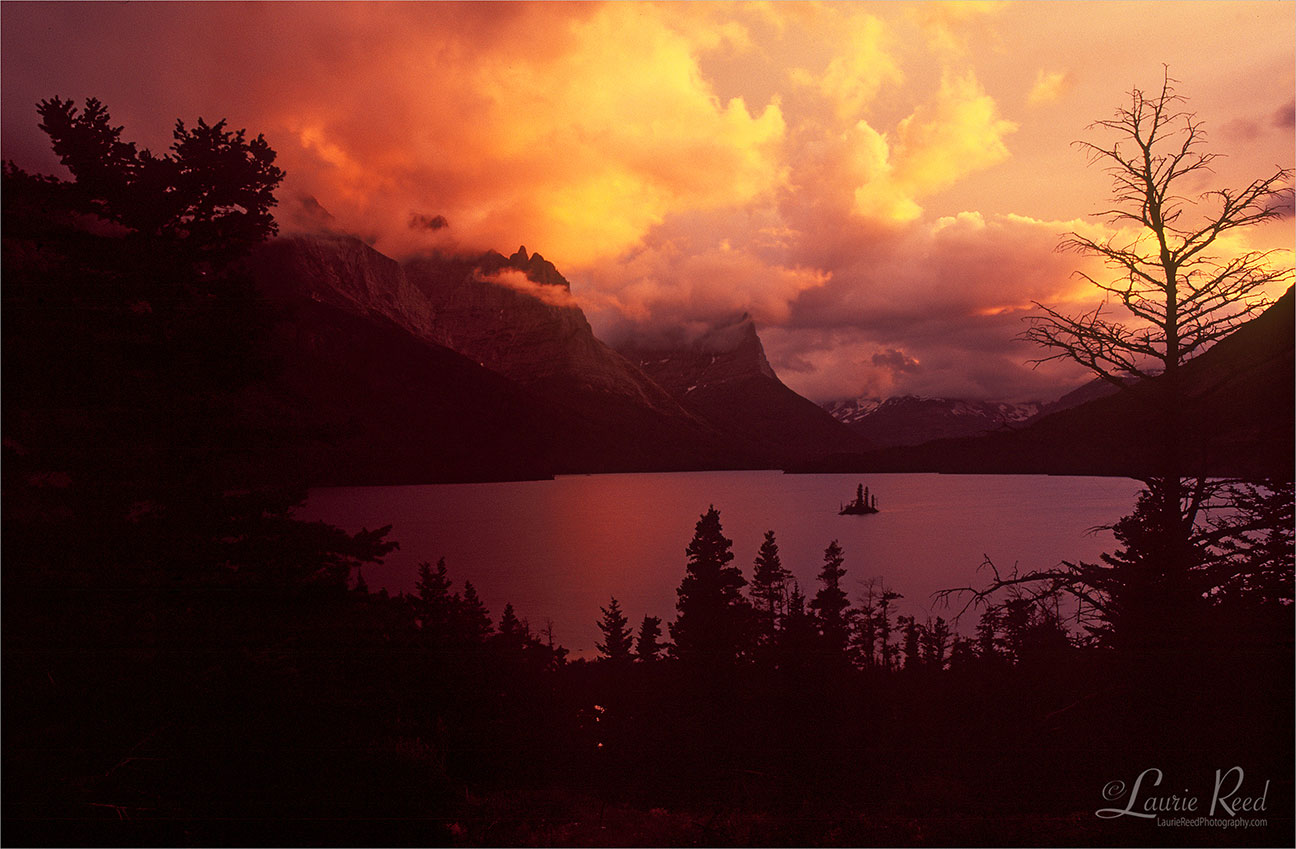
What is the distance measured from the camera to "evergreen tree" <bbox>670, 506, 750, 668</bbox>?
28531 millimetres

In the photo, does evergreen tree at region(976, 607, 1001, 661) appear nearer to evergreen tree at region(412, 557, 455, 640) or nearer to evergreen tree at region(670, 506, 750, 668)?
evergreen tree at region(670, 506, 750, 668)

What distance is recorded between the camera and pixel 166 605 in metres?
8.48

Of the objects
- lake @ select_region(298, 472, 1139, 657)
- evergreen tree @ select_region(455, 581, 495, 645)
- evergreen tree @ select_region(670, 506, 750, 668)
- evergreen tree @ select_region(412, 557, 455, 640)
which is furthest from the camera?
lake @ select_region(298, 472, 1139, 657)

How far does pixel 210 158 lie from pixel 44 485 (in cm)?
518

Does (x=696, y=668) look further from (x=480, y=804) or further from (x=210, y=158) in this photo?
(x=210, y=158)

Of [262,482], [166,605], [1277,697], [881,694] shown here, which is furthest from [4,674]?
[881,694]

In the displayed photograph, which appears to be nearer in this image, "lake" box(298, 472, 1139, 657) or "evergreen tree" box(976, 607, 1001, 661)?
"evergreen tree" box(976, 607, 1001, 661)

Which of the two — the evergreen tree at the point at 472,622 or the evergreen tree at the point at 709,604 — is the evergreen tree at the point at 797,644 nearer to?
the evergreen tree at the point at 709,604
